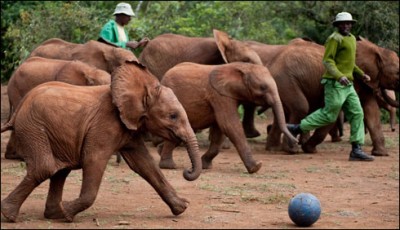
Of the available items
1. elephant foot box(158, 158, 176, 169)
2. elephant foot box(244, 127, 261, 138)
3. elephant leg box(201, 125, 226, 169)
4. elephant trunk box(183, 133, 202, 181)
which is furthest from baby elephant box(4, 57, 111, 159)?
elephant foot box(244, 127, 261, 138)

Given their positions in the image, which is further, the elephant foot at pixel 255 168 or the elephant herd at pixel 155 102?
the elephant foot at pixel 255 168

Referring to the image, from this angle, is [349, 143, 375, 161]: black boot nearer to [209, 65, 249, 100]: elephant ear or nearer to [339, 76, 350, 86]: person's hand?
[339, 76, 350, 86]: person's hand

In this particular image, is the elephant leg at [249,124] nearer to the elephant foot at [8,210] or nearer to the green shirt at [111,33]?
the green shirt at [111,33]

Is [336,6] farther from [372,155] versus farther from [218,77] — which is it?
[218,77]

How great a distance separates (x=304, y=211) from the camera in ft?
27.8

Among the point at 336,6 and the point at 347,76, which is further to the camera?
the point at 336,6

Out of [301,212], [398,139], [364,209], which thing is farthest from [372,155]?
[301,212]

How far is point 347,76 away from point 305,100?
1569 millimetres

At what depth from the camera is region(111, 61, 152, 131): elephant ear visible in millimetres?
8664

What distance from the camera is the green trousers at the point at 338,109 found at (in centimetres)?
1384

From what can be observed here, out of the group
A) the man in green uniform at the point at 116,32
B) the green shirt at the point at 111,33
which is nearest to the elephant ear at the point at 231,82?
the man in green uniform at the point at 116,32

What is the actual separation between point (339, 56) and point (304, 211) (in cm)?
574

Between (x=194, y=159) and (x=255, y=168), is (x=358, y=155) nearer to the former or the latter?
(x=255, y=168)

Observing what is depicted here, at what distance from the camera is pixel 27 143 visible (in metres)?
8.54
